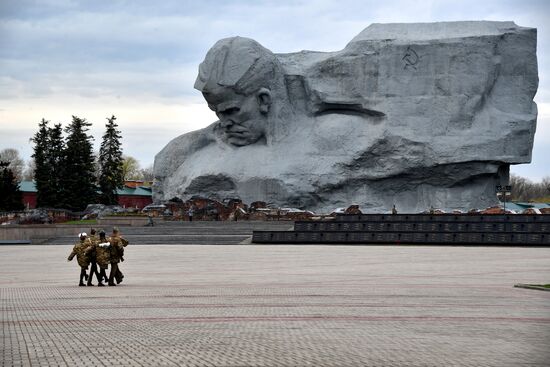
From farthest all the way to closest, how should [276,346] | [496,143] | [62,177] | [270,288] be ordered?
[62,177]
[496,143]
[270,288]
[276,346]

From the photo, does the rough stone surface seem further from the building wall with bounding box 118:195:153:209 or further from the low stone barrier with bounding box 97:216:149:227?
the building wall with bounding box 118:195:153:209

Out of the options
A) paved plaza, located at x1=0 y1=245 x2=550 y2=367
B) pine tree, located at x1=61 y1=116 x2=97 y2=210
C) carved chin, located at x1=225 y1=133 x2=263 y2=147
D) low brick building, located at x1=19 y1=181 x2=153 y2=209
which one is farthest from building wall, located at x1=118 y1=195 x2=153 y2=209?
paved plaza, located at x1=0 y1=245 x2=550 y2=367

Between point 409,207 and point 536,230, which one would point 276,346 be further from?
point 409,207

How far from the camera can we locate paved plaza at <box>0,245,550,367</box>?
5.93 meters

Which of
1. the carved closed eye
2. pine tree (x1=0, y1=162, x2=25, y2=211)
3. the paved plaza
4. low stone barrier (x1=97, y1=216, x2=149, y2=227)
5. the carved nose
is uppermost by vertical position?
the carved closed eye

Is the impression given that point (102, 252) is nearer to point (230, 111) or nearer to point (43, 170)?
point (230, 111)

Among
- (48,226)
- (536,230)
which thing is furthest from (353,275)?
(48,226)

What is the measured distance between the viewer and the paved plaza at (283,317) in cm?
593

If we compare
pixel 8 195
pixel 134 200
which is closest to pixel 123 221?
pixel 8 195

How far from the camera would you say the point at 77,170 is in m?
48.9

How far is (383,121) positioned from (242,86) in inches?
240

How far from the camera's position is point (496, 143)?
1443 inches

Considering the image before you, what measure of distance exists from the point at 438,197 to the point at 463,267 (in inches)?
848

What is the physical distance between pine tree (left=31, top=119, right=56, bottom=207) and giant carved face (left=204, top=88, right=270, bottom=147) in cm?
1343
